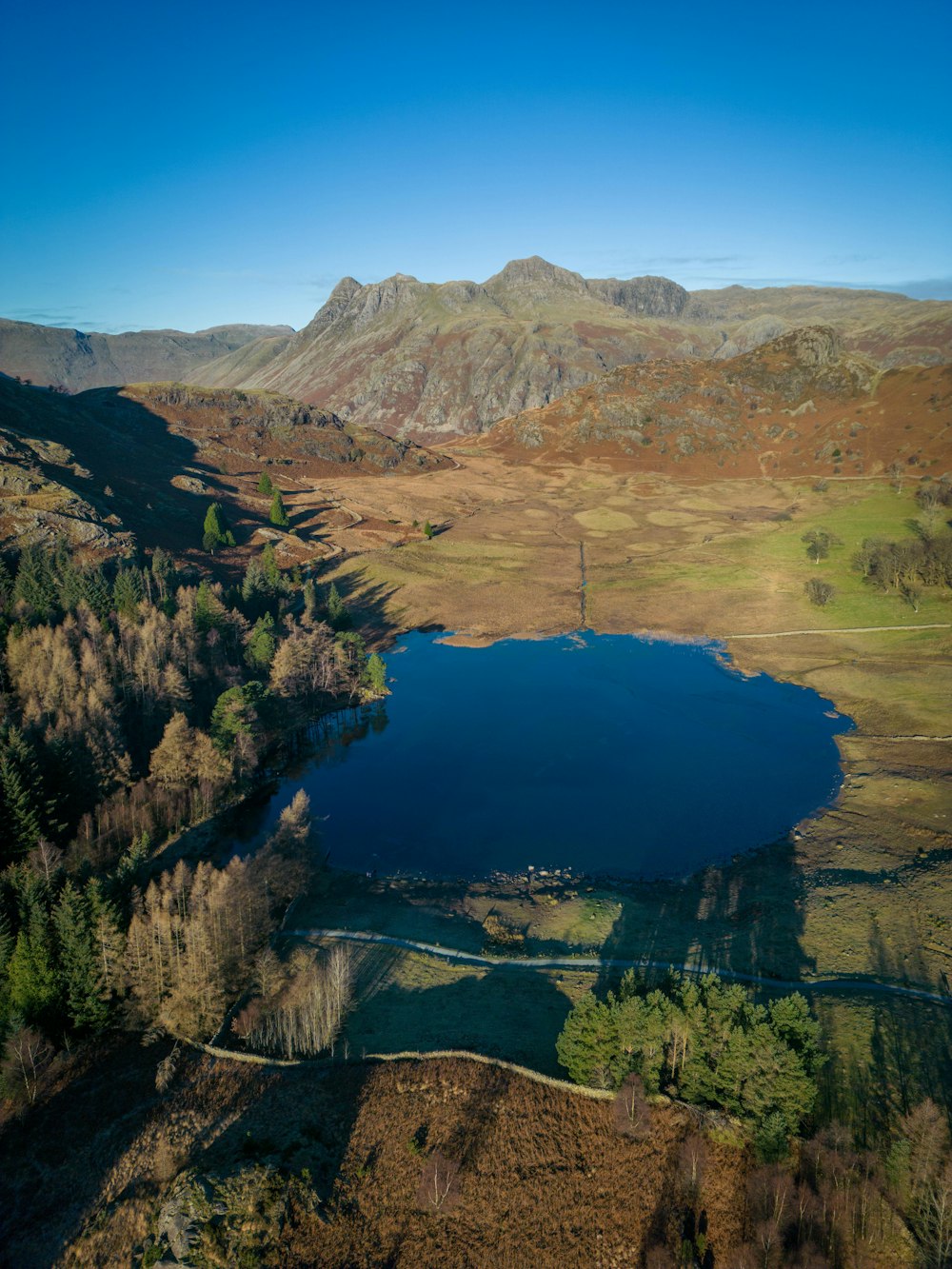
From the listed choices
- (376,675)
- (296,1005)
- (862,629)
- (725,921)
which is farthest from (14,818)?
(862,629)

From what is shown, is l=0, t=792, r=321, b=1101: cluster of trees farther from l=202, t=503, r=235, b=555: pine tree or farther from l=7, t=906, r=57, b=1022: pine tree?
l=202, t=503, r=235, b=555: pine tree

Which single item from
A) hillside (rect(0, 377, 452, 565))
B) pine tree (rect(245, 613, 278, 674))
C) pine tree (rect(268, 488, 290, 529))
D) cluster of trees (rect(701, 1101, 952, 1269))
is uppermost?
hillside (rect(0, 377, 452, 565))

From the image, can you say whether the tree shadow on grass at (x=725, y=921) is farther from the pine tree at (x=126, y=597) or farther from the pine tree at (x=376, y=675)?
the pine tree at (x=126, y=597)

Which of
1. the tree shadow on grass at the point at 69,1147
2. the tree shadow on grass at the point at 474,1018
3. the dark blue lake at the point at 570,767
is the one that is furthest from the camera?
the dark blue lake at the point at 570,767

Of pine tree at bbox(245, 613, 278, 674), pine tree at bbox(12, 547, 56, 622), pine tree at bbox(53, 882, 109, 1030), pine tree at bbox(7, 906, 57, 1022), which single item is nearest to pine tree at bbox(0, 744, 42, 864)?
pine tree at bbox(7, 906, 57, 1022)

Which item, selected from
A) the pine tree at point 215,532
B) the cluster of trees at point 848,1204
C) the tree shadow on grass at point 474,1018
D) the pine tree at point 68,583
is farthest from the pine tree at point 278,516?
the cluster of trees at point 848,1204

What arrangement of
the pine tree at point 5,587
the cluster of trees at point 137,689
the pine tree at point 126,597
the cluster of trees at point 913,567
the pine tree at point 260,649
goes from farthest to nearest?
1. the cluster of trees at point 913,567
2. the pine tree at point 260,649
3. the pine tree at point 126,597
4. the pine tree at point 5,587
5. the cluster of trees at point 137,689

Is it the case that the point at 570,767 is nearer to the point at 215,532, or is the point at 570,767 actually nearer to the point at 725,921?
the point at 725,921
